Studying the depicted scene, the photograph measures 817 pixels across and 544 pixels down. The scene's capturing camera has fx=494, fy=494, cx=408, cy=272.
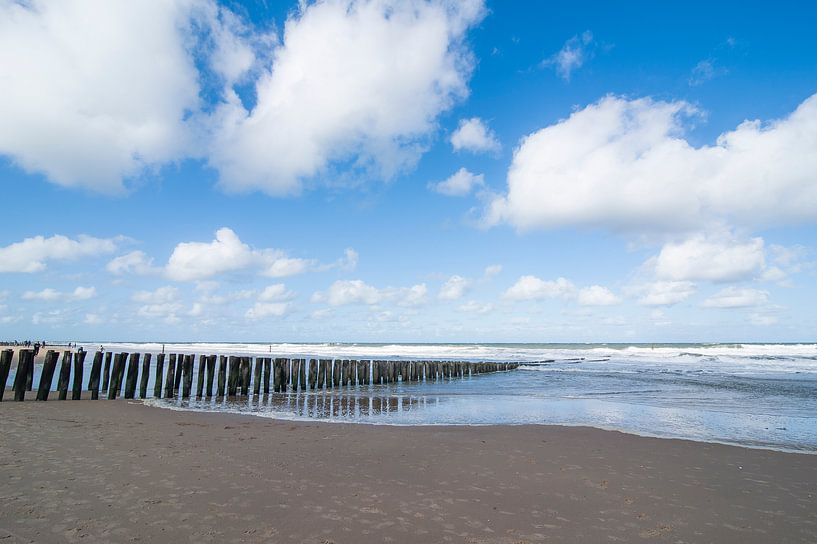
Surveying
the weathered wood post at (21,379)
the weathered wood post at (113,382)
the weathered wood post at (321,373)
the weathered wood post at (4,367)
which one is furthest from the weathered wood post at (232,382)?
the weathered wood post at (4,367)

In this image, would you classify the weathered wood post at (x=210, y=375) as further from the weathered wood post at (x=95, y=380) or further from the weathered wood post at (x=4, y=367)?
the weathered wood post at (x=4, y=367)

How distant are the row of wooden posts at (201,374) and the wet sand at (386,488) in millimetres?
4081

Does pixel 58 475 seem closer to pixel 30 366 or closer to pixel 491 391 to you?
pixel 30 366

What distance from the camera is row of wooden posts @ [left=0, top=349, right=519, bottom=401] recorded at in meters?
13.8

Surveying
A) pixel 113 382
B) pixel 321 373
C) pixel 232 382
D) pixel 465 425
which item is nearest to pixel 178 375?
pixel 113 382

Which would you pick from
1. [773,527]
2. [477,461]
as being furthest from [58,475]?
[773,527]

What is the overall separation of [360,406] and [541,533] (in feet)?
36.6

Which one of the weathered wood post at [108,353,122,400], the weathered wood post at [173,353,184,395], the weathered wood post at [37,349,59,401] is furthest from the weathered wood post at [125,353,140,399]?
the weathered wood post at [37,349,59,401]

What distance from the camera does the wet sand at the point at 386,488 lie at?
499 cm

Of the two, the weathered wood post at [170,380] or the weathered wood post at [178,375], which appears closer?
the weathered wood post at [170,380]

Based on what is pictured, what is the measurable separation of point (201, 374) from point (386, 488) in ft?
42.0

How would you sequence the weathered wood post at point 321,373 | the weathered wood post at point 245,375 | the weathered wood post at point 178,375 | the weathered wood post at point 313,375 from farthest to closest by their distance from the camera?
1. the weathered wood post at point 321,373
2. the weathered wood post at point 313,375
3. the weathered wood post at point 245,375
4. the weathered wood post at point 178,375

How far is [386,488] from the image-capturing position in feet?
21.0

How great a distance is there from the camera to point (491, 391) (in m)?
21.4
